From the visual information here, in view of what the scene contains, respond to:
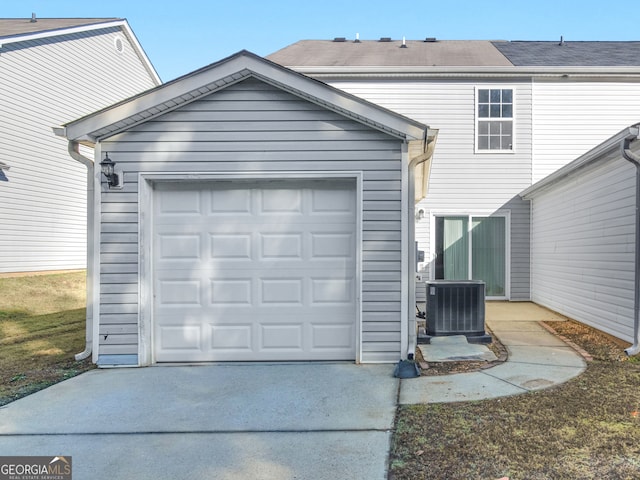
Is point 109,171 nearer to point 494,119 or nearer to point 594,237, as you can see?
point 594,237

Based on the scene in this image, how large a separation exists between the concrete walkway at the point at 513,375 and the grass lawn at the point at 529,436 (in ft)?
0.58

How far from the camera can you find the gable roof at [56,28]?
1157cm

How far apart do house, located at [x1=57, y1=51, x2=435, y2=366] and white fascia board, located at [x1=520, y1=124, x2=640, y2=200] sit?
7.85 ft

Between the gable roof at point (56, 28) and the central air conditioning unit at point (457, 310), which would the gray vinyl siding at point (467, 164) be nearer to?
the central air conditioning unit at point (457, 310)

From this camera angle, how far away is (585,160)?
657cm

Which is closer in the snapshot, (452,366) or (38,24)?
(452,366)

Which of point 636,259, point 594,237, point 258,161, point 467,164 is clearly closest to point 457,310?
point 636,259

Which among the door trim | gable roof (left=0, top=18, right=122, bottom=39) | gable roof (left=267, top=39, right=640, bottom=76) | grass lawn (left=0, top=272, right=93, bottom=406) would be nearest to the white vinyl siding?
gable roof (left=267, top=39, right=640, bottom=76)

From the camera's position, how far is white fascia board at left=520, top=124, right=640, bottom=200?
519cm

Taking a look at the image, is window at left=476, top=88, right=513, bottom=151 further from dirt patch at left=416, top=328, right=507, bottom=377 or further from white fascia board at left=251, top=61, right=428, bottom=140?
dirt patch at left=416, top=328, right=507, bottom=377

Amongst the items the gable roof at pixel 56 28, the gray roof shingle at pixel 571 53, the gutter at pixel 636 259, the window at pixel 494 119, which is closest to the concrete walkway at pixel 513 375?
the gutter at pixel 636 259

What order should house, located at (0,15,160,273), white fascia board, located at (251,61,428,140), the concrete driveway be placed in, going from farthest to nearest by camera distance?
house, located at (0,15,160,273)
white fascia board, located at (251,61,428,140)
the concrete driveway

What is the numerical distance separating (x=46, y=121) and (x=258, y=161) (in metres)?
10.6

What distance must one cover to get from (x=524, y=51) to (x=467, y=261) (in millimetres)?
6309
